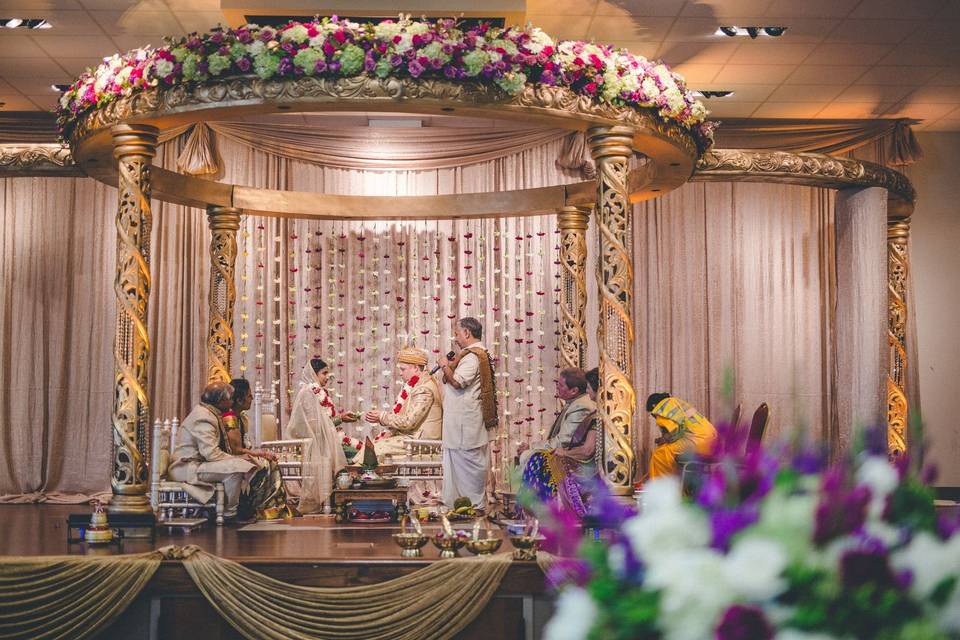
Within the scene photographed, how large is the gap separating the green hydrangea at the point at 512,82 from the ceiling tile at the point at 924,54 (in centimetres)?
493

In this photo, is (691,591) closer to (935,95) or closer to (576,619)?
(576,619)

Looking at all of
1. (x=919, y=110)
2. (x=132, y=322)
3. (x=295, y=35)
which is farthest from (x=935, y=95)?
(x=132, y=322)

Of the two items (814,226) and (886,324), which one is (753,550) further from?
(814,226)

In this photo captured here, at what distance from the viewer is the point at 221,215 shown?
31.7 feet

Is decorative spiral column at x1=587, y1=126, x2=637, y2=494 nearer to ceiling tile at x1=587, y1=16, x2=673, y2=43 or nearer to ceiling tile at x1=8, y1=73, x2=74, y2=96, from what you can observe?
ceiling tile at x1=587, y1=16, x2=673, y2=43

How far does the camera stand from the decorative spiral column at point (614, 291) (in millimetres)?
6934

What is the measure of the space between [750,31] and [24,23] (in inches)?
250

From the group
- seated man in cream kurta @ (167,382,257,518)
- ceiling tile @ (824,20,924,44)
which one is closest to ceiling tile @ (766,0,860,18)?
ceiling tile @ (824,20,924,44)

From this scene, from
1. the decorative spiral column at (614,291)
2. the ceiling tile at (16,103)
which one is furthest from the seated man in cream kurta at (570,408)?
the ceiling tile at (16,103)

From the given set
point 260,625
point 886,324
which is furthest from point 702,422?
point 260,625

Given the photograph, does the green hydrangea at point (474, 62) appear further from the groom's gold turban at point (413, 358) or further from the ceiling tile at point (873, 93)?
the ceiling tile at point (873, 93)

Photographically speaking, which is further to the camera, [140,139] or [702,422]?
[702,422]

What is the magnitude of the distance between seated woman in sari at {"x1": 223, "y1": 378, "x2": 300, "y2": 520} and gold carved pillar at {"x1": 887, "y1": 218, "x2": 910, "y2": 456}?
5.72m

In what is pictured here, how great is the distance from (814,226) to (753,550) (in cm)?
1194
